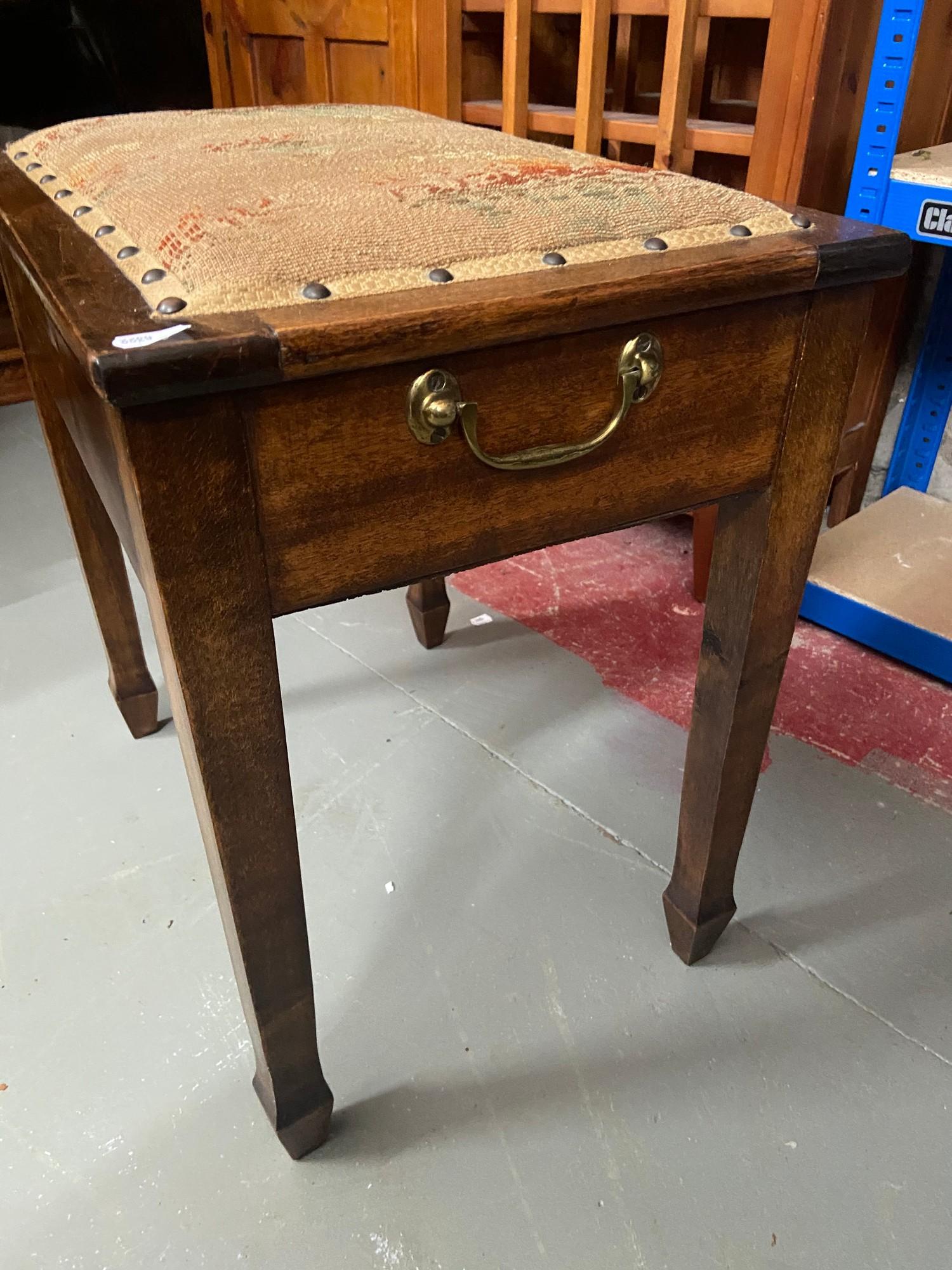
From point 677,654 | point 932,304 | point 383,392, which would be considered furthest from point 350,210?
point 932,304

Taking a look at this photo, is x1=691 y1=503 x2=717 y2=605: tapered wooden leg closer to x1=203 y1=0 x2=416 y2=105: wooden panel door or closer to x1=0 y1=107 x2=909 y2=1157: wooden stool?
x1=0 y1=107 x2=909 y2=1157: wooden stool

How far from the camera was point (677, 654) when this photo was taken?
4.36ft

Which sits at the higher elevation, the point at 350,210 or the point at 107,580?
the point at 350,210

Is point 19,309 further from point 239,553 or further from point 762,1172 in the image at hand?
point 762,1172

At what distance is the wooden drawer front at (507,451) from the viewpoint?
0.48 metres

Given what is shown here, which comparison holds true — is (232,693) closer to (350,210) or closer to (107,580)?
(350,210)

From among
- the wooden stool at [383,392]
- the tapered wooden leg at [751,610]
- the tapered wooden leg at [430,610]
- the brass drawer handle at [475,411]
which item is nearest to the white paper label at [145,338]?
the wooden stool at [383,392]

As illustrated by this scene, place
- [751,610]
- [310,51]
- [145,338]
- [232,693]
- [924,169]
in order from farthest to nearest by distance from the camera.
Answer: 1. [310,51]
2. [924,169]
3. [751,610]
4. [232,693]
5. [145,338]

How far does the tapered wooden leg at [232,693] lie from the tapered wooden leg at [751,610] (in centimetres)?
35

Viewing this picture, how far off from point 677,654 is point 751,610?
0.64 meters

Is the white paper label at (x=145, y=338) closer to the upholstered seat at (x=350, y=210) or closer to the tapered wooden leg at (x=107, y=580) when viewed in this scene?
the upholstered seat at (x=350, y=210)

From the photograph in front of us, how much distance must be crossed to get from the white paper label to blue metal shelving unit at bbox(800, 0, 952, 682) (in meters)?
0.91

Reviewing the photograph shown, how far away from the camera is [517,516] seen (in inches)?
22.5

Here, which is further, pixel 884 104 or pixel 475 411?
pixel 884 104
